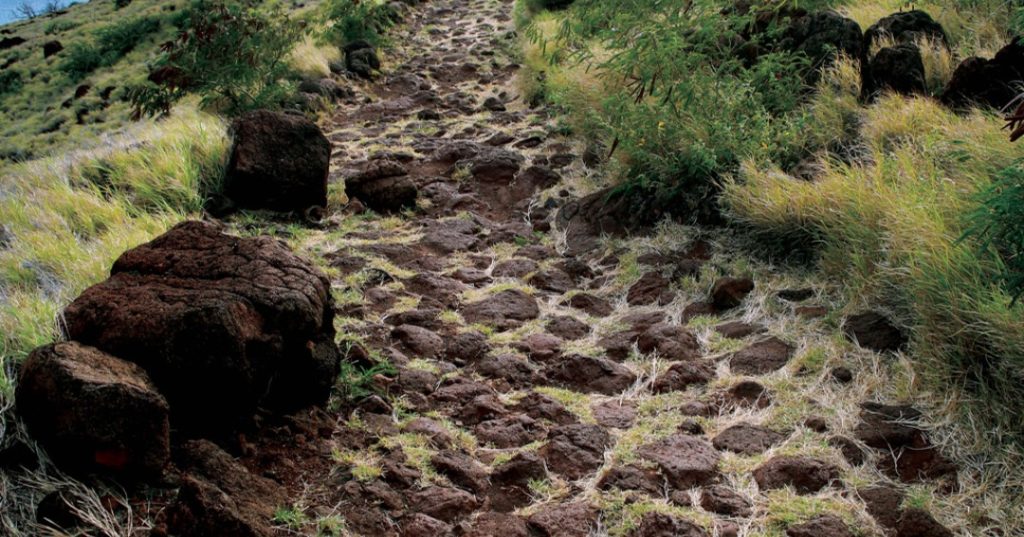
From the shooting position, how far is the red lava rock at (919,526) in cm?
268

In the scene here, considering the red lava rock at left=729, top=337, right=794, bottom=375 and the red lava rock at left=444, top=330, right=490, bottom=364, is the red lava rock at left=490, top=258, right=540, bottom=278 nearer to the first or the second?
the red lava rock at left=444, top=330, right=490, bottom=364

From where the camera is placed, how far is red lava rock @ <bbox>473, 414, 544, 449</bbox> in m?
3.53

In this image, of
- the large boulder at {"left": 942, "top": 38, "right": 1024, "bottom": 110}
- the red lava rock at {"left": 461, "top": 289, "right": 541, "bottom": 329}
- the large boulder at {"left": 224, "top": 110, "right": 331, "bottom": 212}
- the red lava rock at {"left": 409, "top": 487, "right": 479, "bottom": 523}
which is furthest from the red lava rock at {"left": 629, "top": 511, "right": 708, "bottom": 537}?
the large boulder at {"left": 224, "top": 110, "right": 331, "bottom": 212}

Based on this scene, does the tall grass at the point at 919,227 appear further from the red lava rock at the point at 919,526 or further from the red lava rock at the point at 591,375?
the red lava rock at the point at 591,375

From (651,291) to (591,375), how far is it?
93 centimetres

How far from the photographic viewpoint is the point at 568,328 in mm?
4531

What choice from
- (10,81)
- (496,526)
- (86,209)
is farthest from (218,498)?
(10,81)

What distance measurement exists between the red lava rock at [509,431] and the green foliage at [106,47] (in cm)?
1866

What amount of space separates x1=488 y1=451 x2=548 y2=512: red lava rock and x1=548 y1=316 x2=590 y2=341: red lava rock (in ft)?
3.82

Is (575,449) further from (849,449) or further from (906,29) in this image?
(906,29)

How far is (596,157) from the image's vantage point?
21.9 feet

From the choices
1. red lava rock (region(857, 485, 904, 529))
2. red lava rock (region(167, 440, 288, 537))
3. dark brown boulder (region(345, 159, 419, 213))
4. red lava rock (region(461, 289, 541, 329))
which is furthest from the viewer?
dark brown boulder (region(345, 159, 419, 213))

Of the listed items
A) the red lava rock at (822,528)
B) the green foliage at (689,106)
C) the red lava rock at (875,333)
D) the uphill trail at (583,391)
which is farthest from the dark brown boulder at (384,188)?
the red lava rock at (822,528)

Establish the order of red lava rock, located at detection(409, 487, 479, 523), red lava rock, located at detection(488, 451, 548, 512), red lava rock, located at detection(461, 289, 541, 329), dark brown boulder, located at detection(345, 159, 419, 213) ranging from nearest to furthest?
red lava rock, located at detection(409, 487, 479, 523)
red lava rock, located at detection(488, 451, 548, 512)
red lava rock, located at detection(461, 289, 541, 329)
dark brown boulder, located at detection(345, 159, 419, 213)
